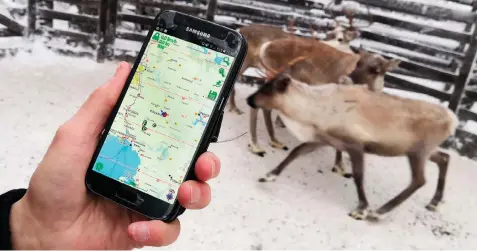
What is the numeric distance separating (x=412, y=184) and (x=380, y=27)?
349 mm

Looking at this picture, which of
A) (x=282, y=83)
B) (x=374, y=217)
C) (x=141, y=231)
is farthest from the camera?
(x=282, y=83)

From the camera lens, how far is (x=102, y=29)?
3.79ft

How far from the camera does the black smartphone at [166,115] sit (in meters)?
0.46

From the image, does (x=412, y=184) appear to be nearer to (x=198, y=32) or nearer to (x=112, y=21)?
(x=198, y=32)

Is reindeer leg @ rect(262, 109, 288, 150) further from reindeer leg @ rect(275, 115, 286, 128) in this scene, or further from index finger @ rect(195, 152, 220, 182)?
index finger @ rect(195, 152, 220, 182)

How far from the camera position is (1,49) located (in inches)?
39.2

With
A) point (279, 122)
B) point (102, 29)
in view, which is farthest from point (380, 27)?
point (102, 29)

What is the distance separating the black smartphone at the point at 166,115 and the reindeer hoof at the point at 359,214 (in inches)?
20.6

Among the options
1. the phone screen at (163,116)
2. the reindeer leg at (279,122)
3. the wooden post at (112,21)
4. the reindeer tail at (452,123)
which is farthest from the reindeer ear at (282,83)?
the phone screen at (163,116)

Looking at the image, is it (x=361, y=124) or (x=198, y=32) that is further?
(x=361, y=124)

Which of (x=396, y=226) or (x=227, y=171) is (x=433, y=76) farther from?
(x=227, y=171)

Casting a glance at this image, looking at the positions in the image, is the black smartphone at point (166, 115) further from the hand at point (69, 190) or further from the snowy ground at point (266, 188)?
the snowy ground at point (266, 188)

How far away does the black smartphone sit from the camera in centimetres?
46

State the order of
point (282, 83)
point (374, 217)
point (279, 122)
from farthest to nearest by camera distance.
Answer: point (279, 122), point (282, 83), point (374, 217)
